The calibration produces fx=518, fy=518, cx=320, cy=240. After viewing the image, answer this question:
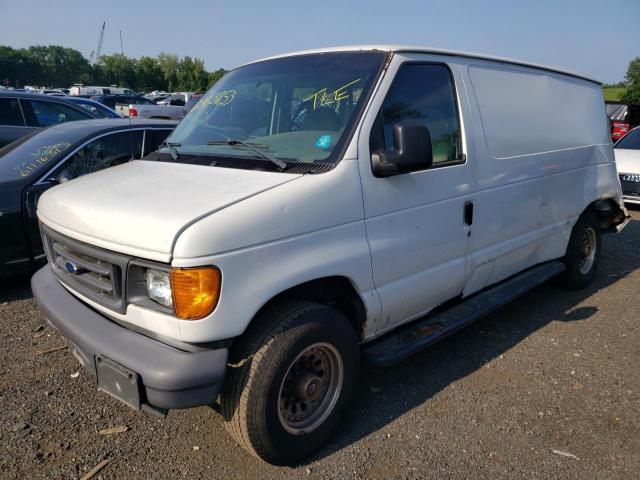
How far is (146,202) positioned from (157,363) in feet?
2.51

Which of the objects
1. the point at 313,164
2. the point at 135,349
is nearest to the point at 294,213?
the point at 313,164

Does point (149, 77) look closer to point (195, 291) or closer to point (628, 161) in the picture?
point (628, 161)

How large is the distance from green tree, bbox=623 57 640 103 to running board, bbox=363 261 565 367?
134 ft

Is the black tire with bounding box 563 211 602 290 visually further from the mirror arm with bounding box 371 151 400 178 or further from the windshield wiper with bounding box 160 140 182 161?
the windshield wiper with bounding box 160 140 182 161

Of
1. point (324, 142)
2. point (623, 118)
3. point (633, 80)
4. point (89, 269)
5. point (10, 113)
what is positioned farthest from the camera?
point (633, 80)

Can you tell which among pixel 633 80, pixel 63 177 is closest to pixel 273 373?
pixel 63 177

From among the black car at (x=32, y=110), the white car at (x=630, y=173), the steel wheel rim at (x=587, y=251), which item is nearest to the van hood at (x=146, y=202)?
the steel wheel rim at (x=587, y=251)

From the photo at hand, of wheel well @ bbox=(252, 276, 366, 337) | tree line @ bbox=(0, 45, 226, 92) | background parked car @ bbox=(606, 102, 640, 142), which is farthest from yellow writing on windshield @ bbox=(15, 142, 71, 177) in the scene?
tree line @ bbox=(0, 45, 226, 92)

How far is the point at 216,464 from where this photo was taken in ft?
8.95

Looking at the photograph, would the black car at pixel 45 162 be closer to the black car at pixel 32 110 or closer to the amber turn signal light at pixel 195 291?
the black car at pixel 32 110

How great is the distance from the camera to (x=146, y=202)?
249cm

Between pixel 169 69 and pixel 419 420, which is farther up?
pixel 169 69

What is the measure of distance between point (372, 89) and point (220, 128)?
104 cm

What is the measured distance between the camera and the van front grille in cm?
243
